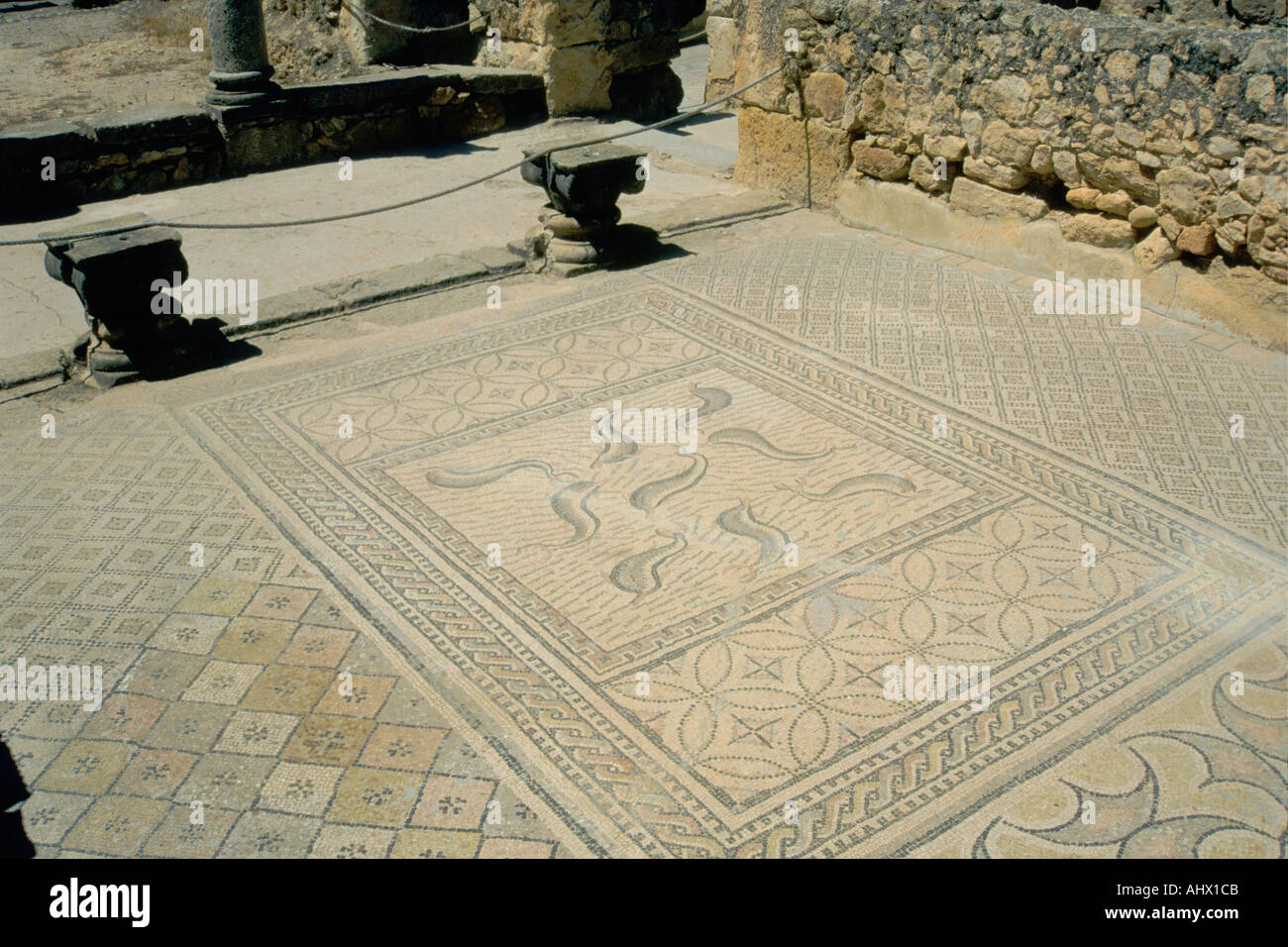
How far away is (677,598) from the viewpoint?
3041mm

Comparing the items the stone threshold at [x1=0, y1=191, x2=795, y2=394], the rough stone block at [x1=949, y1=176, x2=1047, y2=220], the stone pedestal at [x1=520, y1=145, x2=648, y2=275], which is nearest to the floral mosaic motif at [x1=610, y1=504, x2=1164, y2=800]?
the rough stone block at [x1=949, y1=176, x2=1047, y2=220]

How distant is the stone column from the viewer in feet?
23.3

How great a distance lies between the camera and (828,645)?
111 inches

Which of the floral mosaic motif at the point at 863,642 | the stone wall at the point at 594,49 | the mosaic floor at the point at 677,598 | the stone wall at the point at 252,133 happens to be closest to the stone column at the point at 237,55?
the stone wall at the point at 252,133

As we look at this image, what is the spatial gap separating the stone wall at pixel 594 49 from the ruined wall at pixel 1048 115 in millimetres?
2308

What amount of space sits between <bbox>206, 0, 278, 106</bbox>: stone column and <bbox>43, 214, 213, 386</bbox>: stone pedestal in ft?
9.64

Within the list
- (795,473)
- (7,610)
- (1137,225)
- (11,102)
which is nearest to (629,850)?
(795,473)

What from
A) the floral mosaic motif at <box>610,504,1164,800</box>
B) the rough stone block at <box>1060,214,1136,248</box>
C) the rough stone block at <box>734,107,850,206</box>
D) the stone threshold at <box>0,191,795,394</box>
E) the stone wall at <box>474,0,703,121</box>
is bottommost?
the floral mosaic motif at <box>610,504,1164,800</box>

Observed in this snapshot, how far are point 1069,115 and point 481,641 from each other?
11.1 feet

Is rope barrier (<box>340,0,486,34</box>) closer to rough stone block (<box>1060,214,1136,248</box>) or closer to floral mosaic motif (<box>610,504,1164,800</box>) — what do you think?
rough stone block (<box>1060,214,1136,248</box>)

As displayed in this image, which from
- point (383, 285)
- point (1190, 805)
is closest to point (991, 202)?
point (383, 285)

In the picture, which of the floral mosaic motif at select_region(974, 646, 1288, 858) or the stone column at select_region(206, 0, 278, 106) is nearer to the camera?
the floral mosaic motif at select_region(974, 646, 1288, 858)

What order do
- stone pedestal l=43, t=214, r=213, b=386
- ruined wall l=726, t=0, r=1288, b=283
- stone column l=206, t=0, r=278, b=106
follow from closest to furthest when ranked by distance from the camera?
ruined wall l=726, t=0, r=1288, b=283
stone pedestal l=43, t=214, r=213, b=386
stone column l=206, t=0, r=278, b=106

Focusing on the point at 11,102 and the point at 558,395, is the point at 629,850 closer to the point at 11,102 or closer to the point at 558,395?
the point at 558,395
